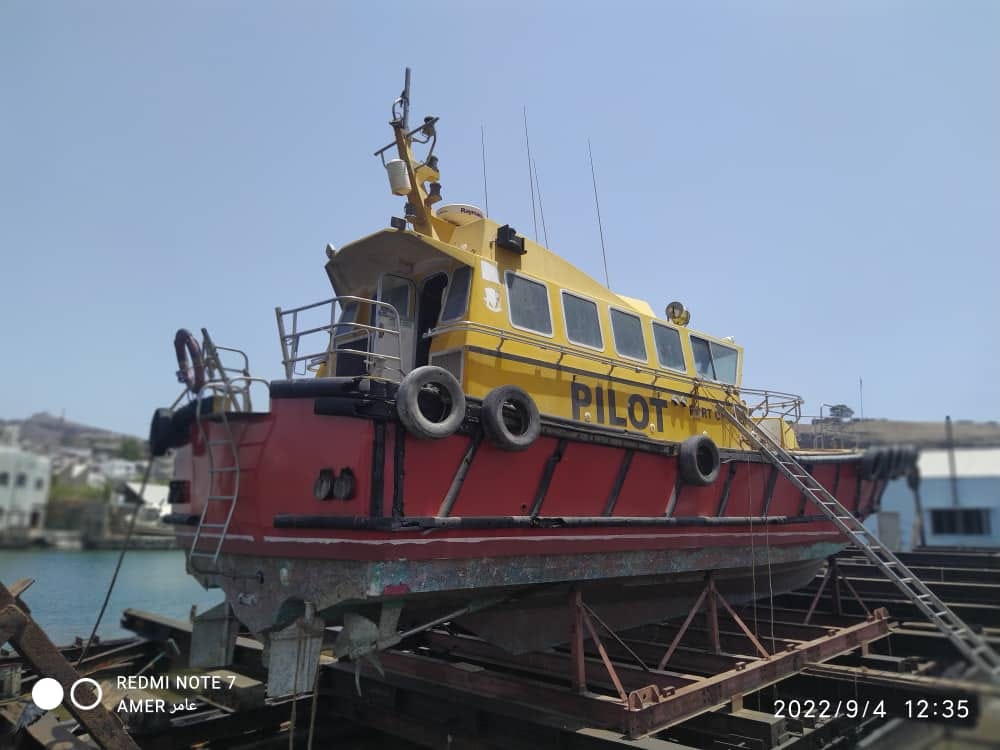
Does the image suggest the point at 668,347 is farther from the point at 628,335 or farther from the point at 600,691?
the point at 600,691

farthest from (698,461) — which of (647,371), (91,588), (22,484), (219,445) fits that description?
(22,484)

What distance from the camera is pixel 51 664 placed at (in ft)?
15.4

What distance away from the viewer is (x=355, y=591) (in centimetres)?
474

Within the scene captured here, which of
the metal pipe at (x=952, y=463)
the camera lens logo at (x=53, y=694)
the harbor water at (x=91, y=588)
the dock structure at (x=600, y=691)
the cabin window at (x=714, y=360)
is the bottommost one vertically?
the harbor water at (x=91, y=588)

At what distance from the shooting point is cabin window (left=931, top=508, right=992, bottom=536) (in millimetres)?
3016

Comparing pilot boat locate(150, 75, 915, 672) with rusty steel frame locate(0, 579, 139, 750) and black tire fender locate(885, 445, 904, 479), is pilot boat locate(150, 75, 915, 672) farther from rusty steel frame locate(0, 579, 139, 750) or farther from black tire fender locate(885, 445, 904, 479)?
rusty steel frame locate(0, 579, 139, 750)

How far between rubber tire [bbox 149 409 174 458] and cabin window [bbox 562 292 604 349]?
391 centimetres

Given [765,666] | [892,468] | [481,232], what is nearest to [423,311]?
[481,232]

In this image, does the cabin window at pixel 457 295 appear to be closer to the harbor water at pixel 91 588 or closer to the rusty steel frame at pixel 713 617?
the rusty steel frame at pixel 713 617

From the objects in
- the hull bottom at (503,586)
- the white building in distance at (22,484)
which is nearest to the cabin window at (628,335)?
the hull bottom at (503,586)

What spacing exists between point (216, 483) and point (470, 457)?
2.28 m

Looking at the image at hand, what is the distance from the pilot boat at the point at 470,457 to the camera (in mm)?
4922

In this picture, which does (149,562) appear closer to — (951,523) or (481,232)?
(481,232)

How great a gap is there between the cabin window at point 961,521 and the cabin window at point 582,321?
3.90 m
